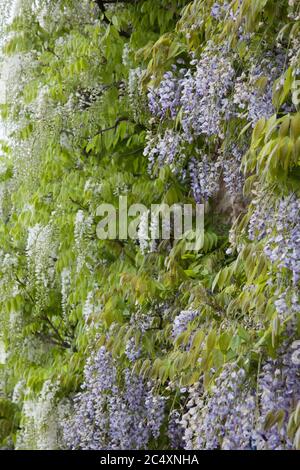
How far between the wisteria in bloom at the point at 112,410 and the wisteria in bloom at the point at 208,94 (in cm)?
107

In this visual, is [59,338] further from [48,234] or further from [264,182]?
[264,182]

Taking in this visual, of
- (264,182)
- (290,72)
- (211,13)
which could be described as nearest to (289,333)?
(264,182)

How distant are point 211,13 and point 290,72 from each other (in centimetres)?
63

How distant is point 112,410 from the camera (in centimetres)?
351

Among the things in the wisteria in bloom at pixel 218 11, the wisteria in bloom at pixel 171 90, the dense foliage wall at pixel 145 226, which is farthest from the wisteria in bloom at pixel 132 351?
the wisteria in bloom at pixel 218 11

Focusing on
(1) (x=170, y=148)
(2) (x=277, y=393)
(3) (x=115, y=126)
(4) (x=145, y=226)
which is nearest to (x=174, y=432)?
(4) (x=145, y=226)

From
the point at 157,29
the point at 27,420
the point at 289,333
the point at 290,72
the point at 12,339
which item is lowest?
the point at 27,420

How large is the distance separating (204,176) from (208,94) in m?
0.61

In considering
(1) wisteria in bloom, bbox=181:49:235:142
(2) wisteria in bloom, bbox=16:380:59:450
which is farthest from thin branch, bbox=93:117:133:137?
(2) wisteria in bloom, bbox=16:380:59:450

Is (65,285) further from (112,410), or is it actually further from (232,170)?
(232,170)

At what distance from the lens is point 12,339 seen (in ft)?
16.2

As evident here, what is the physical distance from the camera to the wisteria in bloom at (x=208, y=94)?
3.01 m

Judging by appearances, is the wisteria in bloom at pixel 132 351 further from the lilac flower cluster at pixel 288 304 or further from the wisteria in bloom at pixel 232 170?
the lilac flower cluster at pixel 288 304

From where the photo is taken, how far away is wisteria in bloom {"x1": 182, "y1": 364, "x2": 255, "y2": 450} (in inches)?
96.3
